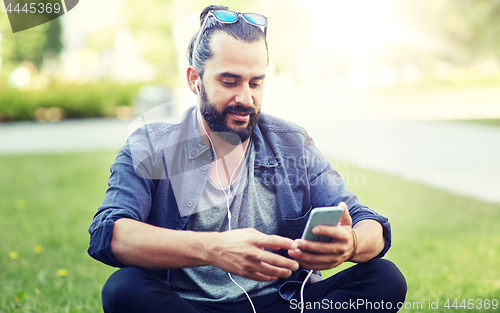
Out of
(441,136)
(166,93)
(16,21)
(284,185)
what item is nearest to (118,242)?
(284,185)

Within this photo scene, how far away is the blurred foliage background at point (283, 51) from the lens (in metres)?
4.84

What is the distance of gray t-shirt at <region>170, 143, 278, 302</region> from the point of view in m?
2.08

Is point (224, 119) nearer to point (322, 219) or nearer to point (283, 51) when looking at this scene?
point (322, 219)

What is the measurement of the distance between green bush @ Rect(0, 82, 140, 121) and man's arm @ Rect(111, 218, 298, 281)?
14.1 m

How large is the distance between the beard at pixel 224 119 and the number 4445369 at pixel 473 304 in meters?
1.72

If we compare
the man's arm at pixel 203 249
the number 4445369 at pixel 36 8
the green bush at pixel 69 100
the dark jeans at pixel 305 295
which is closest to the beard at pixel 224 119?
the man's arm at pixel 203 249

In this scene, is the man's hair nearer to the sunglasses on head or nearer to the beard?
the sunglasses on head

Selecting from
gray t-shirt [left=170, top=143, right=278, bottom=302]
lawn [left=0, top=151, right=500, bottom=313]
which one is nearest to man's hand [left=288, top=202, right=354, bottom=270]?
gray t-shirt [left=170, top=143, right=278, bottom=302]

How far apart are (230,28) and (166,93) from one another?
1144cm

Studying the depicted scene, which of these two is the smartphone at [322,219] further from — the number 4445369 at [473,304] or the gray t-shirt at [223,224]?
the number 4445369 at [473,304]

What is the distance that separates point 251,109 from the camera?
2139 millimetres

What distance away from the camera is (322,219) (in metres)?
1.73

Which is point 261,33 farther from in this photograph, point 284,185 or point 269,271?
point 269,271

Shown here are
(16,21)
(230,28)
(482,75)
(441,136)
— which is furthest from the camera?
(482,75)
